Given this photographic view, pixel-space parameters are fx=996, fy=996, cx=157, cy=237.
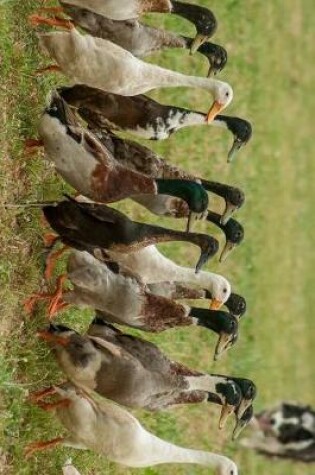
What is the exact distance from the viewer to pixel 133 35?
5.49m

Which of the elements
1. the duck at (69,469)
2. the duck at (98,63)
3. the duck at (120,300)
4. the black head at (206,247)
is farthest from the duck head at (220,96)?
the duck at (69,469)

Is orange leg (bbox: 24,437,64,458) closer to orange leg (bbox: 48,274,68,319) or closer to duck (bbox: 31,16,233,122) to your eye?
orange leg (bbox: 48,274,68,319)

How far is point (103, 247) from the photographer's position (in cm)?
503

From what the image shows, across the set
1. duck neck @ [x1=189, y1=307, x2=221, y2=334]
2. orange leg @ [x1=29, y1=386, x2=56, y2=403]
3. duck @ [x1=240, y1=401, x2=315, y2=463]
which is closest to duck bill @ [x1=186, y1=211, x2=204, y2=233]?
duck neck @ [x1=189, y1=307, x2=221, y2=334]

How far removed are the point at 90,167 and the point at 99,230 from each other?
0.32 meters

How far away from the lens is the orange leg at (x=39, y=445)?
5.33 meters

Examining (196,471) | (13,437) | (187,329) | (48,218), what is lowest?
(196,471)

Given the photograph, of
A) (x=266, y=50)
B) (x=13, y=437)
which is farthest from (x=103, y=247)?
(x=266, y=50)

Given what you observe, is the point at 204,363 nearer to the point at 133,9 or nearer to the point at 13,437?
the point at 13,437

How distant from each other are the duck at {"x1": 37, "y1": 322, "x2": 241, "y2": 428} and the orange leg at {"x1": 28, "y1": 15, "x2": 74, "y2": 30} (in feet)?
5.17

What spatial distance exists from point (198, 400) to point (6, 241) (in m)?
1.34

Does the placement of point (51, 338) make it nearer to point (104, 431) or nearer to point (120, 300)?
point (120, 300)

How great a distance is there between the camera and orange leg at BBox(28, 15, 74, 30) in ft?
17.1

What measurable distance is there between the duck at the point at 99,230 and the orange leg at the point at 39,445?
102cm
